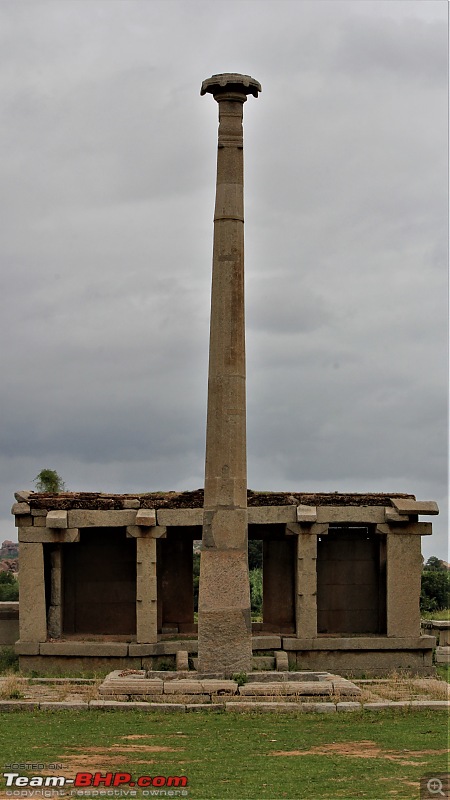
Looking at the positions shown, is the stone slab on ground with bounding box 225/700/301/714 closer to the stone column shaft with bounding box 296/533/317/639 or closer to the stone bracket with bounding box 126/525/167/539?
the stone column shaft with bounding box 296/533/317/639

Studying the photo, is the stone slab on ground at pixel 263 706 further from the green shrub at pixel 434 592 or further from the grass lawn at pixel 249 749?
the green shrub at pixel 434 592

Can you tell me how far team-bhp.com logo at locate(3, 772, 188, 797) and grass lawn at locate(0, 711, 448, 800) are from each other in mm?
137

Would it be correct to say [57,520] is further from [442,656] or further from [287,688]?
[442,656]

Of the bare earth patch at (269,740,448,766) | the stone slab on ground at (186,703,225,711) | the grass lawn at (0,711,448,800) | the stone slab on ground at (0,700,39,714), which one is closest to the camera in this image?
the grass lawn at (0,711,448,800)

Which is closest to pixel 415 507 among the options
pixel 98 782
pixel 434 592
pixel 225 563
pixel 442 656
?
pixel 442 656

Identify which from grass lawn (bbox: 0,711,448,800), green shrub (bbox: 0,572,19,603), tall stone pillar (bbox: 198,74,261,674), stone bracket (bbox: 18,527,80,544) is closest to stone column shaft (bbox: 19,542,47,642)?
stone bracket (bbox: 18,527,80,544)

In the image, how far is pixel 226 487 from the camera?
2278 cm

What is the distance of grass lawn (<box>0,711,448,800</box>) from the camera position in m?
15.3

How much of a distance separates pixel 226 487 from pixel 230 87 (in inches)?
289

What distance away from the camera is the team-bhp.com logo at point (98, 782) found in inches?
585

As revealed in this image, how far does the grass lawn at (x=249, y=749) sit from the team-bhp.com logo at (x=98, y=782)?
14cm

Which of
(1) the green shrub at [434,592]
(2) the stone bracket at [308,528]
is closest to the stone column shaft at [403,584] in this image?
Answer: (2) the stone bracket at [308,528]

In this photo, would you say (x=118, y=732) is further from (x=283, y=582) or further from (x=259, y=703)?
(x=283, y=582)

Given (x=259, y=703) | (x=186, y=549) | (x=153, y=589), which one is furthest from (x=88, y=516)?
(x=259, y=703)
